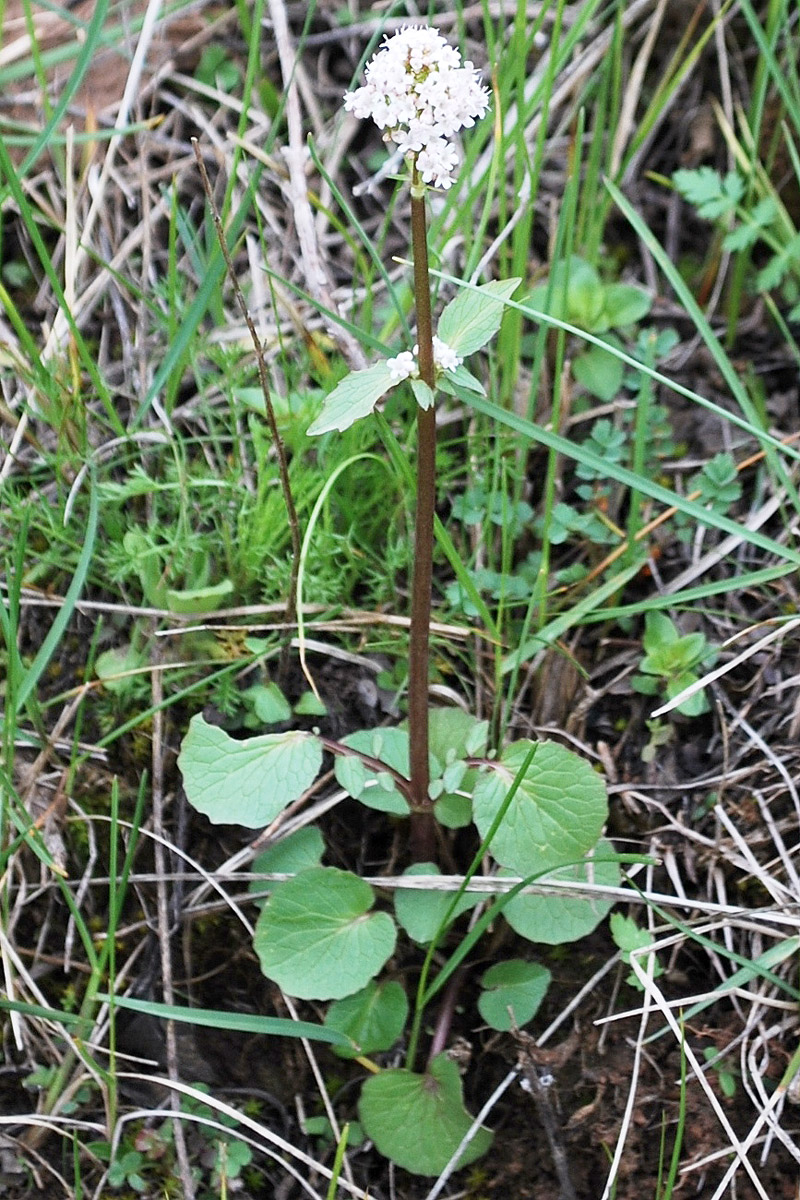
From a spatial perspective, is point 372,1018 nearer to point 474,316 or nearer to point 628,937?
point 628,937

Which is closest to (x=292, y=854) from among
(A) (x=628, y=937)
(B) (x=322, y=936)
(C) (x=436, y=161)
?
(B) (x=322, y=936)

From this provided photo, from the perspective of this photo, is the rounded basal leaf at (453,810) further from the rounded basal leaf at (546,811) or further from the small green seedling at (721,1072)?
the small green seedling at (721,1072)

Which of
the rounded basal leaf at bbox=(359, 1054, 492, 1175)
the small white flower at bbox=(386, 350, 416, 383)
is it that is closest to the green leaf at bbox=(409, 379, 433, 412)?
the small white flower at bbox=(386, 350, 416, 383)

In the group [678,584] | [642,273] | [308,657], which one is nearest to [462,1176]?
[308,657]

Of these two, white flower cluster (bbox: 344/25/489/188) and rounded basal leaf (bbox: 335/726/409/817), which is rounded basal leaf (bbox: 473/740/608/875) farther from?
white flower cluster (bbox: 344/25/489/188)

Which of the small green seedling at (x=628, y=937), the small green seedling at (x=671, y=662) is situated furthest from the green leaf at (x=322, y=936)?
the small green seedling at (x=671, y=662)
